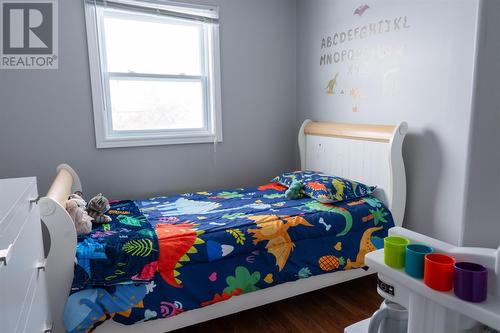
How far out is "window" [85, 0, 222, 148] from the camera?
2572mm

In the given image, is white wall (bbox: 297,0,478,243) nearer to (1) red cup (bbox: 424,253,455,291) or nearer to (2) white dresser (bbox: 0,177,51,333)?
(1) red cup (bbox: 424,253,455,291)

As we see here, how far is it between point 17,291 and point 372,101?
94.1 inches

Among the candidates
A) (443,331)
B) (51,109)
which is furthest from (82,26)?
(443,331)

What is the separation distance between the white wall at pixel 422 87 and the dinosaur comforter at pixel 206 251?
1.11 feet

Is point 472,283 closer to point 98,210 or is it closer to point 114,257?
point 114,257

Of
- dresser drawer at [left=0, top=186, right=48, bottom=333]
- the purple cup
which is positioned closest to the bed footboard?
dresser drawer at [left=0, top=186, right=48, bottom=333]

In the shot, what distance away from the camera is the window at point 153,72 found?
2572mm

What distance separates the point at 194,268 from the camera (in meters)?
1.71

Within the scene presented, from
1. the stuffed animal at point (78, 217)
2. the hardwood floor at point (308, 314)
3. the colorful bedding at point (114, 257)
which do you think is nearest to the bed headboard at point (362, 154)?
the hardwood floor at point (308, 314)

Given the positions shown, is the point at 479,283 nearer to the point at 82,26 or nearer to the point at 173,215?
the point at 173,215

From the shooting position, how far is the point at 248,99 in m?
3.14

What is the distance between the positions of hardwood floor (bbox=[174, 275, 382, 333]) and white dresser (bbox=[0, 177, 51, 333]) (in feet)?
2.86

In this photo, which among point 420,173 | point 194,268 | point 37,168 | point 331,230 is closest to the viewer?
point 194,268

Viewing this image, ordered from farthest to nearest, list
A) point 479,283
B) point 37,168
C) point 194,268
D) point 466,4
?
point 37,168, point 466,4, point 194,268, point 479,283
